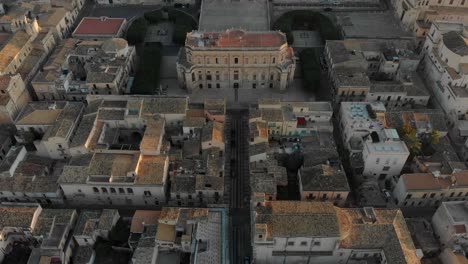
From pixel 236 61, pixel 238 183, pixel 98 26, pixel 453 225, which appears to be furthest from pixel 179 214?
pixel 98 26

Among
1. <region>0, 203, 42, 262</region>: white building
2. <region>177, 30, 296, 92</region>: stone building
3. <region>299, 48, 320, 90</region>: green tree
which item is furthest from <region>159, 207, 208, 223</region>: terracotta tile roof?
<region>299, 48, 320, 90</region>: green tree

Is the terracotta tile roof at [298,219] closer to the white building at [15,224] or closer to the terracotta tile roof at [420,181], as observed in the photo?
the terracotta tile roof at [420,181]

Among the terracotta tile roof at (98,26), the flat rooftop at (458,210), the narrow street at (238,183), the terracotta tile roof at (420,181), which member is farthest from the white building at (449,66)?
the terracotta tile roof at (98,26)

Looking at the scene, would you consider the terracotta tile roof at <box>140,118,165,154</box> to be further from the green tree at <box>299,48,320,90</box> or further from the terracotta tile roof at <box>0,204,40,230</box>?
the green tree at <box>299,48,320,90</box>

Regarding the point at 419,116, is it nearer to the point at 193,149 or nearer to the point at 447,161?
the point at 447,161

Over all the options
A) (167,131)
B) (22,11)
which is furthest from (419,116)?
(22,11)

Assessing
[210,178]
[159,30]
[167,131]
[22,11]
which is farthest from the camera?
[159,30]

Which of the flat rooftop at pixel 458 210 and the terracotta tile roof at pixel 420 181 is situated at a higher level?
the flat rooftop at pixel 458 210
